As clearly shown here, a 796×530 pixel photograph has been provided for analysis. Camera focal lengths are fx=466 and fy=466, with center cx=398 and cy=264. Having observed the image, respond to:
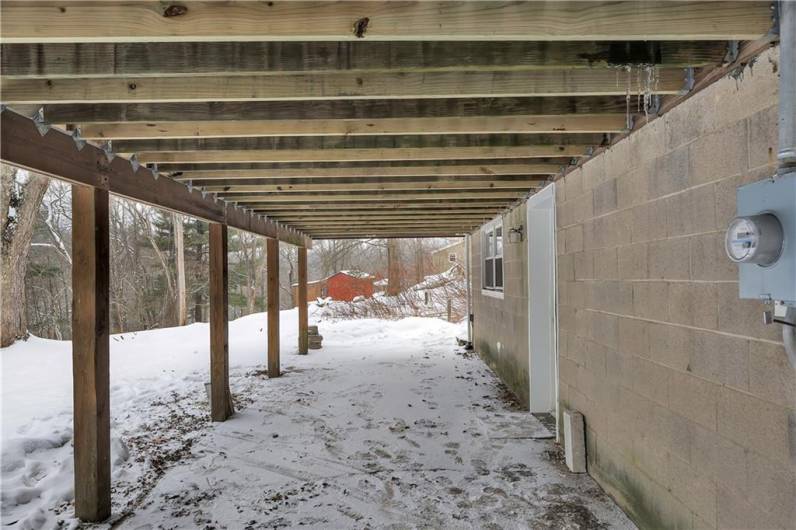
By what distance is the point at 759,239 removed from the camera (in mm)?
1500

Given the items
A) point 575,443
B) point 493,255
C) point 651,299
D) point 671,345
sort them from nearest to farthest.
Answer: point 671,345
point 651,299
point 575,443
point 493,255

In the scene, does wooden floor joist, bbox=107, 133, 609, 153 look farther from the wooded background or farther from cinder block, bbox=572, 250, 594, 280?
the wooded background

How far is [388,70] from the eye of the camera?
2023 millimetres

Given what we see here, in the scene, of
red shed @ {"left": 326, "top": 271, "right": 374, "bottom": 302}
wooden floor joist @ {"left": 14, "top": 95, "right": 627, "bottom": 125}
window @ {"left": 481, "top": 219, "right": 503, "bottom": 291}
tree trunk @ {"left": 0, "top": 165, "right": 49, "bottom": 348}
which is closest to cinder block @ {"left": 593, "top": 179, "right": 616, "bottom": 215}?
wooden floor joist @ {"left": 14, "top": 95, "right": 627, "bottom": 125}

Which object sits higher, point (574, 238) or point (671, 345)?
point (574, 238)

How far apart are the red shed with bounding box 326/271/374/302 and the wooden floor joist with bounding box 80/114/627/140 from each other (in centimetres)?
1697

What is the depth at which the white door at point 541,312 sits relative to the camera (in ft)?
16.6

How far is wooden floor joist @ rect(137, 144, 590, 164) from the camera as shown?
3324mm

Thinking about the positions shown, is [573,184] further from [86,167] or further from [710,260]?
[86,167]

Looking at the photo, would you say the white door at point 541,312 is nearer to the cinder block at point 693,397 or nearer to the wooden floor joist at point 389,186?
the wooden floor joist at point 389,186

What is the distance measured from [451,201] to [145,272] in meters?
16.0

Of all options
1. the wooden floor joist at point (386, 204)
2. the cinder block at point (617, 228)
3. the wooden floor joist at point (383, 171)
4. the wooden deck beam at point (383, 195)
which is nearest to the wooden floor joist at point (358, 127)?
the cinder block at point (617, 228)

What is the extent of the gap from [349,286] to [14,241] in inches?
543

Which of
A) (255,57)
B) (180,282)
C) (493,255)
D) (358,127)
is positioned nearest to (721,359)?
(358,127)
